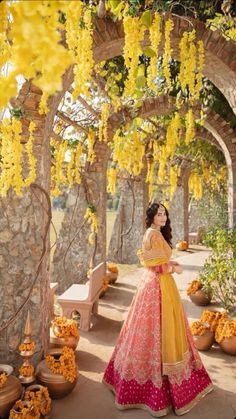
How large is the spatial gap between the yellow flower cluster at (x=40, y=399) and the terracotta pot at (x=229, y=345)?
7.19 feet

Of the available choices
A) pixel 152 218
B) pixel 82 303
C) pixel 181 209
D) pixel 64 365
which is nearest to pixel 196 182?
pixel 181 209

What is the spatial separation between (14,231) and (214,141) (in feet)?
21.9

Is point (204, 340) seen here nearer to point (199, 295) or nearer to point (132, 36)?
point (199, 295)

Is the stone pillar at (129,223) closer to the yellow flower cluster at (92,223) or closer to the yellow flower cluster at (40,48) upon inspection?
the yellow flower cluster at (92,223)

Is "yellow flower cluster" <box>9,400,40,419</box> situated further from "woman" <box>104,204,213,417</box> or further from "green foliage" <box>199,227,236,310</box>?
"green foliage" <box>199,227,236,310</box>

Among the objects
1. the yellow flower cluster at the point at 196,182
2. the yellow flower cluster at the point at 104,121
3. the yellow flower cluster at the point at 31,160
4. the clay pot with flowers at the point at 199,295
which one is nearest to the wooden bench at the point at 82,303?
the clay pot with flowers at the point at 199,295

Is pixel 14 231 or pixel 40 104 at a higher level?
pixel 40 104

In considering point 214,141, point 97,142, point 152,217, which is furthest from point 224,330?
point 214,141

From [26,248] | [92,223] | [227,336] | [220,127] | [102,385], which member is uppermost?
[220,127]

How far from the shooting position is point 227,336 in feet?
14.0

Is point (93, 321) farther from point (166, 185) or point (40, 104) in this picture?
point (166, 185)

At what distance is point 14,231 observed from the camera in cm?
349

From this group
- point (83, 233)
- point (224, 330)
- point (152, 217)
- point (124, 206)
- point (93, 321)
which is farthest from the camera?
point (124, 206)

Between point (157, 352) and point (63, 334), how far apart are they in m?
1.24
